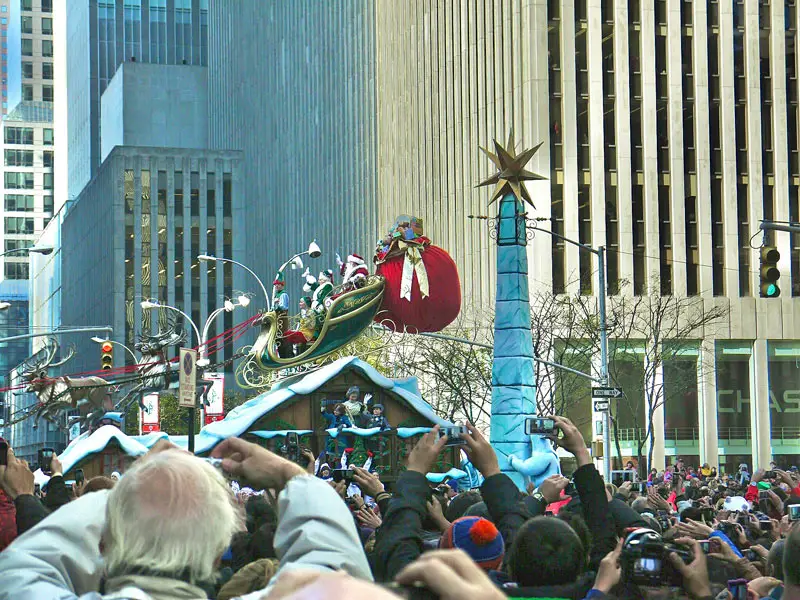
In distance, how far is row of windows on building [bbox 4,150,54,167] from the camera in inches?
7594

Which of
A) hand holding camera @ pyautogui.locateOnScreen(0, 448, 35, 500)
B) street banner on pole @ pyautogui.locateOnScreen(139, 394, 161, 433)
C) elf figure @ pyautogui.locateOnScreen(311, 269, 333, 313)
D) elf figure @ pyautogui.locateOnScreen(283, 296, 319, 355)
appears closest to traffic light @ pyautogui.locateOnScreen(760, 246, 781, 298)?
elf figure @ pyautogui.locateOnScreen(311, 269, 333, 313)

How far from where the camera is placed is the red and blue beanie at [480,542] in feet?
17.9

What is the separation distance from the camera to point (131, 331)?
364 ft

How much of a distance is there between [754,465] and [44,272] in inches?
4278

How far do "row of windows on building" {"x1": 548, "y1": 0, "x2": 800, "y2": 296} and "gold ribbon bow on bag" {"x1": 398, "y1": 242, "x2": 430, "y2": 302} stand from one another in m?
32.4

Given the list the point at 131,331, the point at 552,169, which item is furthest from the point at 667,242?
the point at 131,331

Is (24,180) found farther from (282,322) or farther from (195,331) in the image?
(282,322)

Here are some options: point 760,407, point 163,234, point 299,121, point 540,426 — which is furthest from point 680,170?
point 163,234

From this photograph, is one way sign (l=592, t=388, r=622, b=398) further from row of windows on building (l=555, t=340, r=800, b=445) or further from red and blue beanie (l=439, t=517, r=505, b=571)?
row of windows on building (l=555, t=340, r=800, b=445)

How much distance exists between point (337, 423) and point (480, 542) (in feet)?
95.5

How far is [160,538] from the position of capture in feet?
11.2

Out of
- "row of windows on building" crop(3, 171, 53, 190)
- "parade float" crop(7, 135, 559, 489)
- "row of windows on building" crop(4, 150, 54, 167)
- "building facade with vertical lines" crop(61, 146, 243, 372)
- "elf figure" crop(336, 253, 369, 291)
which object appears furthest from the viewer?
"row of windows on building" crop(3, 171, 53, 190)

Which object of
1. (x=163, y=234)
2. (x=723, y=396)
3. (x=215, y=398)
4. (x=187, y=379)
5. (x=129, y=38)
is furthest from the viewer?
(x=129, y=38)

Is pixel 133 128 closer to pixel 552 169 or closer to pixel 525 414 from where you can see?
pixel 552 169
